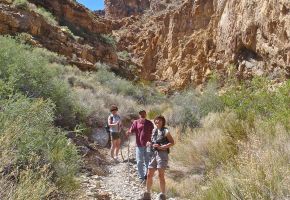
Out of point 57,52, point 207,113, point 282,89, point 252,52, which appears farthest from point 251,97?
point 57,52

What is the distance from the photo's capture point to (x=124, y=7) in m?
54.1

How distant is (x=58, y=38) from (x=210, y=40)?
33.1 feet

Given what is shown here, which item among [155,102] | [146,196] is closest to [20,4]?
[155,102]

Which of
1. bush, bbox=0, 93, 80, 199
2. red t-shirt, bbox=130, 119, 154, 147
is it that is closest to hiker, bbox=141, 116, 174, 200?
red t-shirt, bbox=130, 119, 154, 147

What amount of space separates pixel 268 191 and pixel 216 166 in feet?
10.4

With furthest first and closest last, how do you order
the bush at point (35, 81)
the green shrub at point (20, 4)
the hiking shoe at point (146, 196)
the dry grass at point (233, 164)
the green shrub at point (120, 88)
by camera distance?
the green shrub at point (20, 4), the green shrub at point (120, 88), the bush at point (35, 81), the hiking shoe at point (146, 196), the dry grass at point (233, 164)

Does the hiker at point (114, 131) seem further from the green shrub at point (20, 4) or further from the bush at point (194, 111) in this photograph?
the green shrub at point (20, 4)

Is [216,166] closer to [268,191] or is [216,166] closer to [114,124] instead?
[268,191]

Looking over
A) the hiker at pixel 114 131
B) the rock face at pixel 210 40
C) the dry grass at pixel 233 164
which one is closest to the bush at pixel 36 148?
the dry grass at pixel 233 164

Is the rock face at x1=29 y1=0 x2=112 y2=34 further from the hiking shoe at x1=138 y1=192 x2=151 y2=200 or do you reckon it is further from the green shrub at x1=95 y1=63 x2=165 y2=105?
the hiking shoe at x1=138 y1=192 x2=151 y2=200

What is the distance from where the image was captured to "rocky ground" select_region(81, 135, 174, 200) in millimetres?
6532

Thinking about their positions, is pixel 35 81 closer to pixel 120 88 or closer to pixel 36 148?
pixel 36 148

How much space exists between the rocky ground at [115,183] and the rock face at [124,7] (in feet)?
147

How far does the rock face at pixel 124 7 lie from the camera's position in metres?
52.7
